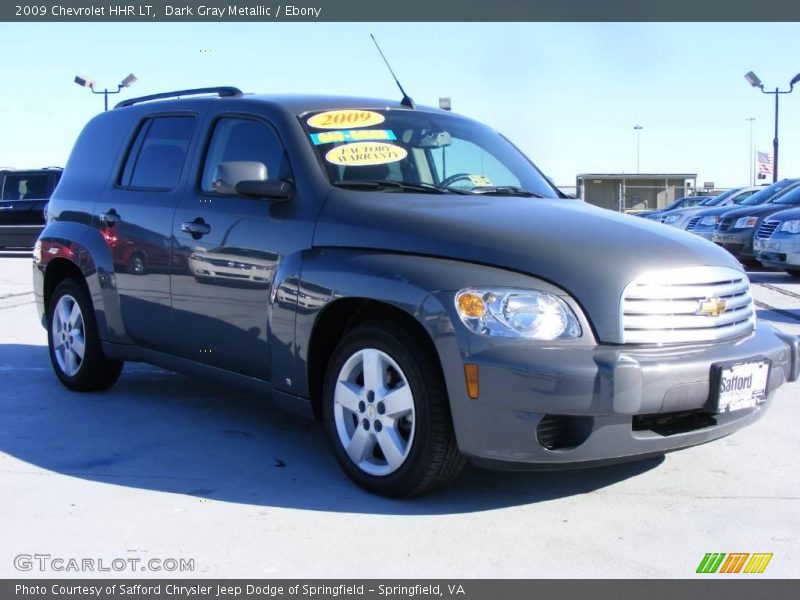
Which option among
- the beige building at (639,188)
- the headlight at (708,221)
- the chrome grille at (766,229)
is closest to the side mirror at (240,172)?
the chrome grille at (766,229)

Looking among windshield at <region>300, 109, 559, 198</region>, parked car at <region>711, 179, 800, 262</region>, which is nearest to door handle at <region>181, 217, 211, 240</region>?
windshield at <region>300, 109, 559, 198</region>

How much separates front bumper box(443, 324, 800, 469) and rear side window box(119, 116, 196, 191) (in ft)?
8.17

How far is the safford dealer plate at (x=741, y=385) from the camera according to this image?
3818 millimetres

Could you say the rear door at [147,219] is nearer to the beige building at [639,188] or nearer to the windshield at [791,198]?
the windshield at [791,198]

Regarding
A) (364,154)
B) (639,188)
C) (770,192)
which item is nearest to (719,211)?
(770,192)

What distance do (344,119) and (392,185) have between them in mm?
527

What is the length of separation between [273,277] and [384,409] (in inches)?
36.0

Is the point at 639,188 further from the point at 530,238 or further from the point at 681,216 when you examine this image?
the point at 530,238

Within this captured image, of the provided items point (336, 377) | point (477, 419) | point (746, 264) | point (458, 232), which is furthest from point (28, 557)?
point (746, 264)

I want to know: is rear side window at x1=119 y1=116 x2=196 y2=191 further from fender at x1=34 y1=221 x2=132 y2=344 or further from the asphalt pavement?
the asphalt pavement

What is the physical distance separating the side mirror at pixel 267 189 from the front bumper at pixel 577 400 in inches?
53.3

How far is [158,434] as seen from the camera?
5172 millimetres

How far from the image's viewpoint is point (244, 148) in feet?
16.5

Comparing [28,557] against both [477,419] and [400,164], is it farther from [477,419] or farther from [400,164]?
[400,164]
